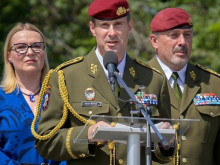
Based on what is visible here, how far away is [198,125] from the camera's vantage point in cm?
754

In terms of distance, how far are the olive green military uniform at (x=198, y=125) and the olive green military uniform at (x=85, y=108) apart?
915 millimetres

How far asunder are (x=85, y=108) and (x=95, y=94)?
146 millimetres

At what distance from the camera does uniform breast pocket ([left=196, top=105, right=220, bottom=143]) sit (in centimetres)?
749

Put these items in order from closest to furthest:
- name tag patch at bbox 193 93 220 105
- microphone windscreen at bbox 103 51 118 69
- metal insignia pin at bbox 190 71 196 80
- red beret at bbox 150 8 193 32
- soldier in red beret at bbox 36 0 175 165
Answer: microphone windscreen at bbox 103 51 118 69 → soldier in red beret at bbox 36 0 175 165 → name tag patch at bbox 193 93 220 105 → metal insignia pin at bbox 190 71 196 80 → red beret at bbox 150 8 193 32

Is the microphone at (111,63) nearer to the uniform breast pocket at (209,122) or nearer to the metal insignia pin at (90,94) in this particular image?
the metal insignia pin at (90,94)

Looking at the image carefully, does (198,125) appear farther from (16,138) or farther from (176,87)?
(16,138)

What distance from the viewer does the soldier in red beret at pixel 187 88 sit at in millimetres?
7484

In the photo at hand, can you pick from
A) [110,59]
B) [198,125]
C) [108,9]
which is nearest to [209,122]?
[198,125]

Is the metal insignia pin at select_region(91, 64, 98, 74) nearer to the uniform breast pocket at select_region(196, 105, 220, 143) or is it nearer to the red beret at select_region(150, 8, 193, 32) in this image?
the uniform breast pocket at select_region(196, 105, 220, 143)

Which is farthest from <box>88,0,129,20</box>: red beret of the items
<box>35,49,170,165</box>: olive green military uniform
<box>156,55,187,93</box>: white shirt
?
<box>156,55,187,93</box>: white shirt

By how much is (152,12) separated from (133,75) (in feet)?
18.9

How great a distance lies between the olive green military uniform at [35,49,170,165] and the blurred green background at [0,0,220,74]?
475 cm

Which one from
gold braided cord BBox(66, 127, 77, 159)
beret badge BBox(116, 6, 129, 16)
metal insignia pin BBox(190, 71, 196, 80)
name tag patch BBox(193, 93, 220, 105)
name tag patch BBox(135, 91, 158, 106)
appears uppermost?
beret badge BBox(116, 6, 129, 16)

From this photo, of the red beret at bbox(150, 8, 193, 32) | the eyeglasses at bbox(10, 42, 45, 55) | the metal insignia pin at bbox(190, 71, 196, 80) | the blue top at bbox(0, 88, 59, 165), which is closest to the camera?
the blue top at bbox(0, 88, 59, 165)
